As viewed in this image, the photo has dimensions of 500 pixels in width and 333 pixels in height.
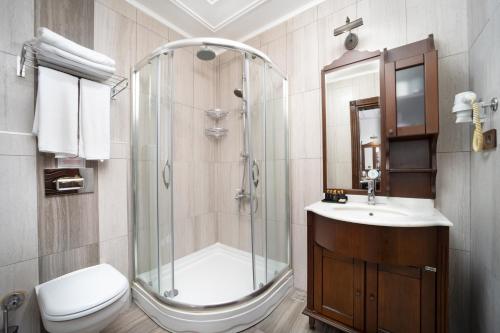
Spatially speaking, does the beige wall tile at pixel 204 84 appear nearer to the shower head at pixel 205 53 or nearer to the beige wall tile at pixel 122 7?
the shower head at pixel 205 53

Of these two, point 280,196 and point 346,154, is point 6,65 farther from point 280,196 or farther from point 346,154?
point 346,154

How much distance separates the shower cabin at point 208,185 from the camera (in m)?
1.55

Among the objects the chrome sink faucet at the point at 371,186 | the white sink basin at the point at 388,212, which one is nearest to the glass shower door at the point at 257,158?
the white sink basin at the point at 388,212

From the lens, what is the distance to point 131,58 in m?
1.74

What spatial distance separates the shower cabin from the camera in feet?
5.07

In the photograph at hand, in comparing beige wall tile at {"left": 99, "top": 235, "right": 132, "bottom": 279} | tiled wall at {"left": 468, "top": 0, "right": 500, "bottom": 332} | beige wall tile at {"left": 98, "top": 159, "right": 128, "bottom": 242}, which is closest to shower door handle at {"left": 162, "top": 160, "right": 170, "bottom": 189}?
beige wall tile at {"left": 98, "top": 159, "right": 128, "bottom": 242}

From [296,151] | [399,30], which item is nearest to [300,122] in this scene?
[296,151]

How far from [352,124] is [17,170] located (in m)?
2.23

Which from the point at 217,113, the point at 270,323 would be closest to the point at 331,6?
the point at 217,113

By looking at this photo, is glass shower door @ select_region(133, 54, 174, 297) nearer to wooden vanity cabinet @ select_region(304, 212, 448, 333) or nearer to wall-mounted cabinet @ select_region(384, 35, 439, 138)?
wooden vanity cabinet @ select_region(304, 212, 448, 333)

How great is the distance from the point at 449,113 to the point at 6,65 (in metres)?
2.67

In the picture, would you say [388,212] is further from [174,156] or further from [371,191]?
[174,156]

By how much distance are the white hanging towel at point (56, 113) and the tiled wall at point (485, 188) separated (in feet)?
7.47

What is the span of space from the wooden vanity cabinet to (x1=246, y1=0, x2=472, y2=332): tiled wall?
45 centimetres
